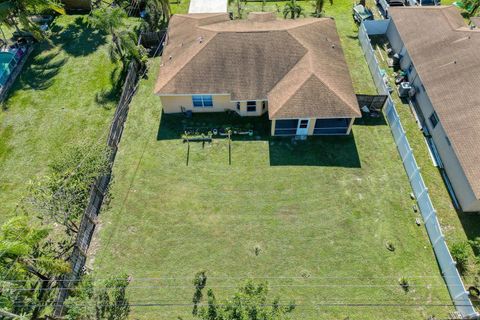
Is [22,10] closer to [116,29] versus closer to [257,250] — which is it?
[116,29]

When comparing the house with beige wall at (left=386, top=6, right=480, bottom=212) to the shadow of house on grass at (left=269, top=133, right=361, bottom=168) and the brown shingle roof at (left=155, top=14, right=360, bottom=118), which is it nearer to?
the shadow of house on grass at (left=269, top=133, right=361, bottom=168)

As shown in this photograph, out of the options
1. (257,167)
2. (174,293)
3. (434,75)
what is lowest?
(174,293)

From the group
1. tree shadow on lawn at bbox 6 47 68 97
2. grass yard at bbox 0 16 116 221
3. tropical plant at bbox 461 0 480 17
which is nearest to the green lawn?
grass yard at bbox 0 16 116 221

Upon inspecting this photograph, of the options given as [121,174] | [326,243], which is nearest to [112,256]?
[121,174]

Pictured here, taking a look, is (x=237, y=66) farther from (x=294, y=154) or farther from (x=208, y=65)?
(x=294, y=154)

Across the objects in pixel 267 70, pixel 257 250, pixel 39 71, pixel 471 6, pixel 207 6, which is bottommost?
pixel 257 250

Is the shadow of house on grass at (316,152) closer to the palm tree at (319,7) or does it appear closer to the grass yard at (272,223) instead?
the grass yard at (272,223)

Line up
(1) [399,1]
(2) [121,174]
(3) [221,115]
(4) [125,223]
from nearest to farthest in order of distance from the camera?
(4) [125,223], (2) [121,174], (3) [221,115], (1) [399,1]

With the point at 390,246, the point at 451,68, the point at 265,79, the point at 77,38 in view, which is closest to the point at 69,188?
the point at 265,79
